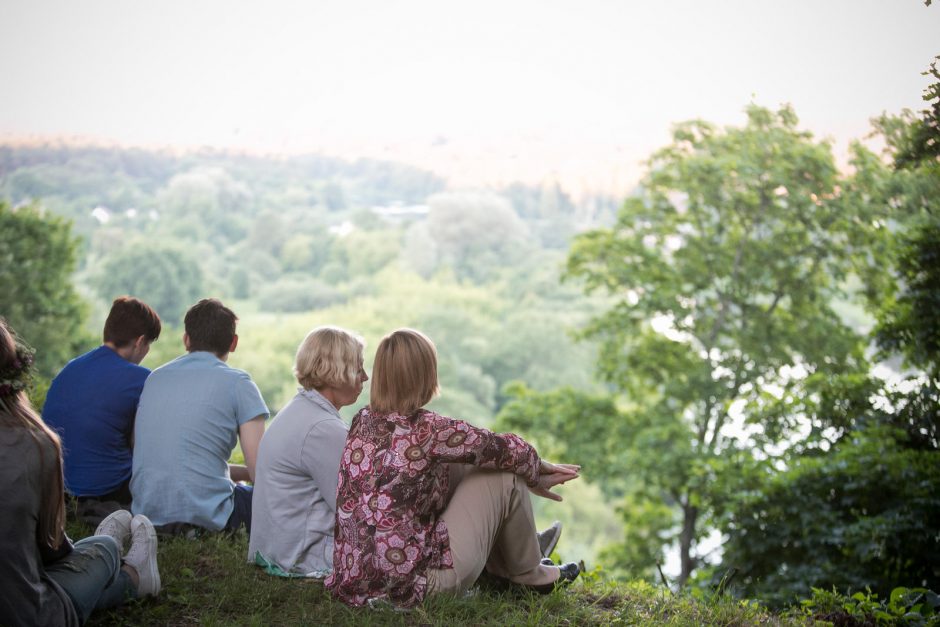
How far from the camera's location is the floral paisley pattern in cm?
317

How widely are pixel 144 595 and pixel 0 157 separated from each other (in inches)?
1332

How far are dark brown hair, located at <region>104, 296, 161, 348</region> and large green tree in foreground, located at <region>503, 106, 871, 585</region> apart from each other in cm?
907

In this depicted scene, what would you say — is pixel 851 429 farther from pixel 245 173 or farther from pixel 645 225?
pixel 245 173

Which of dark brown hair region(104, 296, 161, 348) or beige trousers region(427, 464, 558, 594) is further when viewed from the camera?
dark brown hair region(104, 296, 161, 348)

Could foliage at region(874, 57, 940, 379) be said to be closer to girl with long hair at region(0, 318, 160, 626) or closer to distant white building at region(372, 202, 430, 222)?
girl with long hair at region(0, 318, 160, 626)

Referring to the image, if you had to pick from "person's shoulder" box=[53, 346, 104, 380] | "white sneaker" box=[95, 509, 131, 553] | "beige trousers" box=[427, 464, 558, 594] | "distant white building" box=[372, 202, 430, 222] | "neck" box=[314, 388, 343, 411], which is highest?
"distant white building" box=[372, 202, 430, 222]

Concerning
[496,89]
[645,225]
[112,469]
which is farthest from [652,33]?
[112,469]

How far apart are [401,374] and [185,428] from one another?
4.26ft

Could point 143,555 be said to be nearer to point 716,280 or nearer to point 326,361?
point 326,361

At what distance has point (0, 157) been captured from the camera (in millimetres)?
32125

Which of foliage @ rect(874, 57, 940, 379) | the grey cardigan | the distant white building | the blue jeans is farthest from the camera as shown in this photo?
the distant white building

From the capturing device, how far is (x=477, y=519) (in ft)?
10.6

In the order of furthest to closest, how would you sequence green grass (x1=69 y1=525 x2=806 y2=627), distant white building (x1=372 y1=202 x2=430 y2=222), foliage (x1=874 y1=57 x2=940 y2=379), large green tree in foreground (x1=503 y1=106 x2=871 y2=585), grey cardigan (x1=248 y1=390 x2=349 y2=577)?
distant white building (x1=372 y1=202 x2=430 y2=222) → large green tree in foreground (x1=503 y1=106 x2=871 y2=585) → foliage (x1=874 y1=57 x2=940 y2=379) → grey cardigan (x1=248 y1=390 x2=349 y2=577) → green grass (x1=69 y1=525 x2=806 y2=627)

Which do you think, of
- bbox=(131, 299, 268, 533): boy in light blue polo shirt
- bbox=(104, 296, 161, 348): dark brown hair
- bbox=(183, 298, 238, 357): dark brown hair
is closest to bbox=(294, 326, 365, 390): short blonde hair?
bbox=(131, 299, 268, 533): boy in light blue polo shirt
